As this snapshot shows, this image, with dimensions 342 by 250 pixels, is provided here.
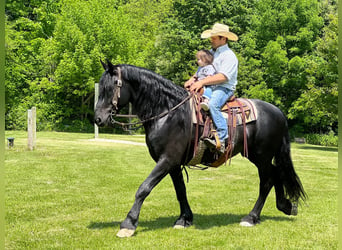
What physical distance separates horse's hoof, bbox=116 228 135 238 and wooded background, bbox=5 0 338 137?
29464mm

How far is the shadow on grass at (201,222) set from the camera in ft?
19.8

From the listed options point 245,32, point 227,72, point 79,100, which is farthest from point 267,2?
point 227,72

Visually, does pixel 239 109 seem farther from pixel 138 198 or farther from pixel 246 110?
pixel 138 198

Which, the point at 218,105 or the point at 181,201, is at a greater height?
the point at 218,105

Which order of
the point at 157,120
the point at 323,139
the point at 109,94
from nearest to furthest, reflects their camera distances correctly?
the point at 109,94, the point at 157,120, the point at 323,139

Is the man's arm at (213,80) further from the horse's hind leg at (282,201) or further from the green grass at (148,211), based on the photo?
the green grass at (148,211)

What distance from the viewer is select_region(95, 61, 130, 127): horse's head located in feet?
18.0

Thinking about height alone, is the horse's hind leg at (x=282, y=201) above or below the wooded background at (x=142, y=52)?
below

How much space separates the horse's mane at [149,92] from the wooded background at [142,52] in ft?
94.2

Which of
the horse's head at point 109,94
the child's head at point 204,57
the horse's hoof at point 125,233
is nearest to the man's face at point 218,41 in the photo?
the child's head at point 204,57

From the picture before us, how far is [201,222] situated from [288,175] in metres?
1.73

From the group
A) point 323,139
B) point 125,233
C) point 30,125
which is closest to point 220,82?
point 125,233

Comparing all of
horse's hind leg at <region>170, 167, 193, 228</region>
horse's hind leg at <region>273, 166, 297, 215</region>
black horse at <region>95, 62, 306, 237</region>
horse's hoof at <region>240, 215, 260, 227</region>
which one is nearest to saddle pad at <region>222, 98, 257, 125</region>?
black horse at <region>95, 62, 306, 237</region>

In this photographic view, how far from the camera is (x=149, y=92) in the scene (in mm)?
5660
